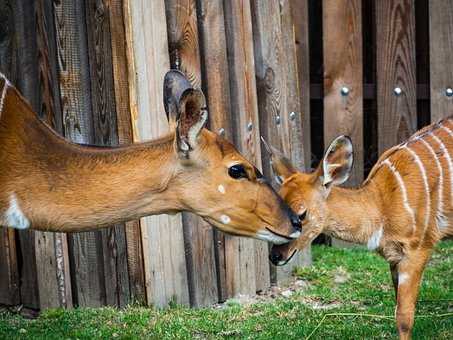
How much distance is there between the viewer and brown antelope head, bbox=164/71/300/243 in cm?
505

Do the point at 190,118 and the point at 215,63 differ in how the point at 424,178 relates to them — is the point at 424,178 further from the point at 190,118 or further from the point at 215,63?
the point at 190,118

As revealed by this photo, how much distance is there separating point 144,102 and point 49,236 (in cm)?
118

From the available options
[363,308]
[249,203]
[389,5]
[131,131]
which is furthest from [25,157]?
[389,5]

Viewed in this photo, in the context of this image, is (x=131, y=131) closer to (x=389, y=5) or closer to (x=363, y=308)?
(x=363, y=308)

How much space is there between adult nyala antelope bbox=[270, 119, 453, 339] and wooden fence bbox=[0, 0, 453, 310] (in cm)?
94

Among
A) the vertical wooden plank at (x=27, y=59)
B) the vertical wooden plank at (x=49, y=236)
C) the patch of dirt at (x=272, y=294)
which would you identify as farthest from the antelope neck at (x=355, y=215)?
the vertical wooden plank at (x=27, y=59)

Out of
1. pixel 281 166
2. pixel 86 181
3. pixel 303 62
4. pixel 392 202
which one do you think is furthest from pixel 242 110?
pixel 86 181

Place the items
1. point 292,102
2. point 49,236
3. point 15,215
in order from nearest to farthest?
point 15,215, point 49,236, point 292,102

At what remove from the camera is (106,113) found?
22.3ft

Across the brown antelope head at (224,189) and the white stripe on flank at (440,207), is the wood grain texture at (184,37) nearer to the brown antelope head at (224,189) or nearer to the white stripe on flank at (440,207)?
the brown antelope head at (224,189)

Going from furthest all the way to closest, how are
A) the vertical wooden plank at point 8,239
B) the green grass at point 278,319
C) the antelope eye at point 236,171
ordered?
the vertical wooden plank at point 8,239 → the green grass at point 278,319 → the antelope eye at point 236,171

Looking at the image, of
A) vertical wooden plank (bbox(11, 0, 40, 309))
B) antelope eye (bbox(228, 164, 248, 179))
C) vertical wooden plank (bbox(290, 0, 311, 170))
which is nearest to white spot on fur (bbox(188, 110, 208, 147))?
antelope eye (bbox(228, 164, 248, 179))

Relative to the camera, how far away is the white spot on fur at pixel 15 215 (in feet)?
16.6

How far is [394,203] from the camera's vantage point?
622 cm
